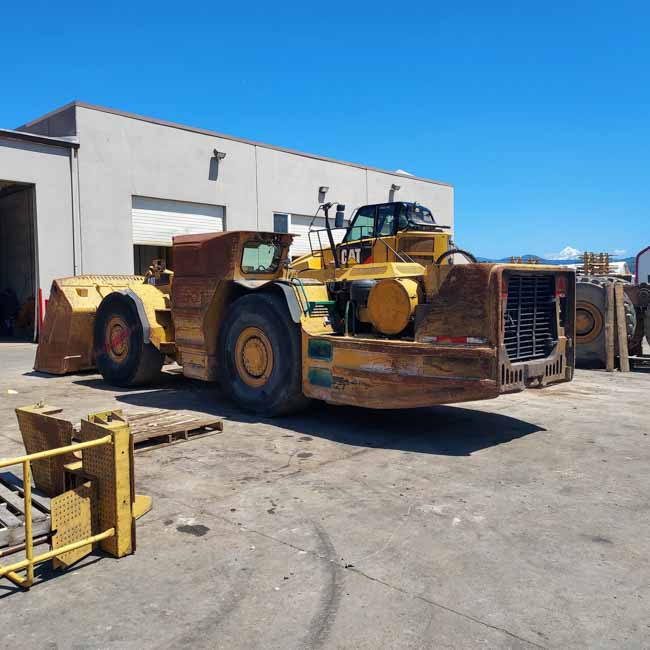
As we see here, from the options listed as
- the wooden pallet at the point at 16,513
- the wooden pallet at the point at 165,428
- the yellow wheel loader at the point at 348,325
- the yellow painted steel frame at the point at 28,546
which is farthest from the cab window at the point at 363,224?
the yellow painted steel frame at the point at 28,546

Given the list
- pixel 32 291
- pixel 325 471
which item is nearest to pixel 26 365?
pixel 32 291

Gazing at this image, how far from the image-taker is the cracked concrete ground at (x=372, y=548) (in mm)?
3047

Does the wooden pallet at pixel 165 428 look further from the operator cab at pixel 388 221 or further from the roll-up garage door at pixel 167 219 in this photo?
the roll-up garage door at pixel 167 219

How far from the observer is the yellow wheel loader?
613 cm

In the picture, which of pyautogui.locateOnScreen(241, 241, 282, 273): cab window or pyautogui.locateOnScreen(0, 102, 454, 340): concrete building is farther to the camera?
pyautogui.locateOnScreen(0, 102, 454, 340): concrete building

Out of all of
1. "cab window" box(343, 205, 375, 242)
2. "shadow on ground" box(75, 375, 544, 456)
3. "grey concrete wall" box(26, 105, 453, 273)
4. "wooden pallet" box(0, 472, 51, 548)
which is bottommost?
"shadow on ground" box(75, 375, 544, 456)

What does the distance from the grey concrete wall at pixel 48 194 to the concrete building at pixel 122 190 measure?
25mm

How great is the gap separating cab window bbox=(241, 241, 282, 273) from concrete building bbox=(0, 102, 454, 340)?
10.7 m

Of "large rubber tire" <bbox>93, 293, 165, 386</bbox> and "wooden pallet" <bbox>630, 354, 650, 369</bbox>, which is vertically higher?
"large rubber tire" <bbox>93, 293, 165, 386</bbox>

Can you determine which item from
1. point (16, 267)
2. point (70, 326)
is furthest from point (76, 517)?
point (16, 267)

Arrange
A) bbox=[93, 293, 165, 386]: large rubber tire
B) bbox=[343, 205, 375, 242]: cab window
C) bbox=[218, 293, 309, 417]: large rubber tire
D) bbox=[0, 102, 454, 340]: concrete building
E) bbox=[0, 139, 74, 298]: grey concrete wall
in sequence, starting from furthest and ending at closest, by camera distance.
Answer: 1. bbox=[0, 102, 454, 340]: concrete building
2. bbox=[0, 139, 74, 298]: grey concrete wall
3. bbox=[343, 205, 375, 242]: cab window
4. bbox=[93, 293, 165, 386]: large rubber tire
5. bbox=[218, 293, 309, 417]: large rubber tire

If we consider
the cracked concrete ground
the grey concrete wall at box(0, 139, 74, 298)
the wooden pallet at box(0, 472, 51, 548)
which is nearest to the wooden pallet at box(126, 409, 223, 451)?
the cracked concrete ground

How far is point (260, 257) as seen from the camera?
823 centimetres

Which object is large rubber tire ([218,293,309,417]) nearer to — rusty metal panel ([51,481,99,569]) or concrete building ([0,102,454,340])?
rusty metal panel ([51,481,99,569])
